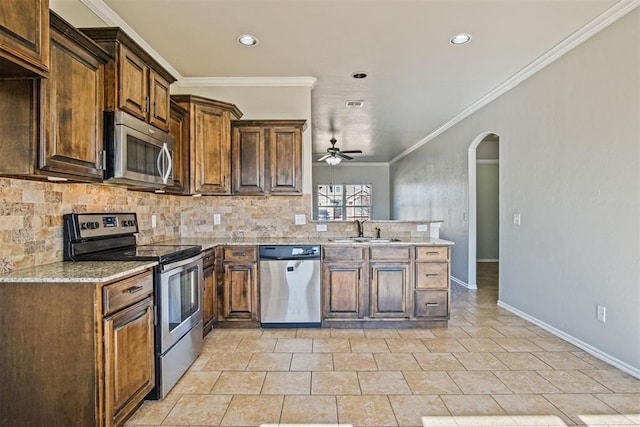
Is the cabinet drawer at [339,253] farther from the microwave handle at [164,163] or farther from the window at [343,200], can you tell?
the window at [343,200]

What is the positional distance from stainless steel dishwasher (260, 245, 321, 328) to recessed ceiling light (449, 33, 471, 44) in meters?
2.24

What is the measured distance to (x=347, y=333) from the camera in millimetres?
3506

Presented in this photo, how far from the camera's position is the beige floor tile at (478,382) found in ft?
7.82

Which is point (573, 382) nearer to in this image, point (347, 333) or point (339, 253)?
point (347, 333)

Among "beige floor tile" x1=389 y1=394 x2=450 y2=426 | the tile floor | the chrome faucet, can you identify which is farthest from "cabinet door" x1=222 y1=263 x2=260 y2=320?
"beige floor tile" x1=389 y1=394 x2=450 y2=426

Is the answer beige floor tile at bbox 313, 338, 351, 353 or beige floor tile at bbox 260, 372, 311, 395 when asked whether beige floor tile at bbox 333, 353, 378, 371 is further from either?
beige floor tile at bbox 260, 372, 311, 395

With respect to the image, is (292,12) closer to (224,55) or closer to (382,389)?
(224,55)

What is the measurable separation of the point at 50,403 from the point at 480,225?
8.16 meters

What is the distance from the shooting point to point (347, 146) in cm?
864

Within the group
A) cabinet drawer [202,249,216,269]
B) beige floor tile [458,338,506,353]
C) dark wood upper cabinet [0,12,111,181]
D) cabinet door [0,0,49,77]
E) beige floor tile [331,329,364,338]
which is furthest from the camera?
beige floor tile [331,329,364,338]

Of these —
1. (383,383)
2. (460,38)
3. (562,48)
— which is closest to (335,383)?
(383,383)

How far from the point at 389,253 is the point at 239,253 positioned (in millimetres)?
1477

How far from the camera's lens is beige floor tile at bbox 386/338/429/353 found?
3074 mm

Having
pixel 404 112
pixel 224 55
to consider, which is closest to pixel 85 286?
pixel 224 55
